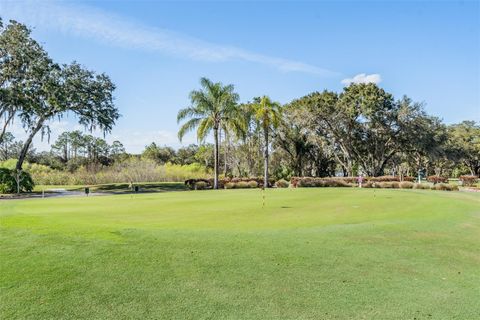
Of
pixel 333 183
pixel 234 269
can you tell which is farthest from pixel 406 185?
pixel 234 269

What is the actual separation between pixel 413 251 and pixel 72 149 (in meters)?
88.6

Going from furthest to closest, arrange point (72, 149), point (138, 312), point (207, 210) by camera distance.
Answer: point (72, 149) < point (207, 210) < point (138, 312)

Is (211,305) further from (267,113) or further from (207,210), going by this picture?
(267,113)

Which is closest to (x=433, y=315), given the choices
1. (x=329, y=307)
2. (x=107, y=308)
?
(x=329, y=307)

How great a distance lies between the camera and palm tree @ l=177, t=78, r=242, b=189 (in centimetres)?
3744

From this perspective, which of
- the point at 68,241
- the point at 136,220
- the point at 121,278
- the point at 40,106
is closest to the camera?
the point at 121,278

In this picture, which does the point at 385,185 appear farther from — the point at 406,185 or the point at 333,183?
the point at 333,183

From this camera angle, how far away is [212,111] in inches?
1485

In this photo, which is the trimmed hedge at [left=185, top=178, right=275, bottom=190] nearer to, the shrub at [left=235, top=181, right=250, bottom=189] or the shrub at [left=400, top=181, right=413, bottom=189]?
the shrub at [left=235, top=181, right=250, bottom=189]

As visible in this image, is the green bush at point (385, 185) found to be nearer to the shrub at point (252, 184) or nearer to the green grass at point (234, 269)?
the shrub at point (252, 184)

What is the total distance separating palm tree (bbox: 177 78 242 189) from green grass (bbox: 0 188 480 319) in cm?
2653

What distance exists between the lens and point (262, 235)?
364 inches

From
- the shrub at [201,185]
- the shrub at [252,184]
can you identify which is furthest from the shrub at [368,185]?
the shrub at [201,185]

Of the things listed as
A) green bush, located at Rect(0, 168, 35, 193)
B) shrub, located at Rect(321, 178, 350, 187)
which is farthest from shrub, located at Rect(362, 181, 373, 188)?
green bush, located at Rect(0, 168, 35, 193)
